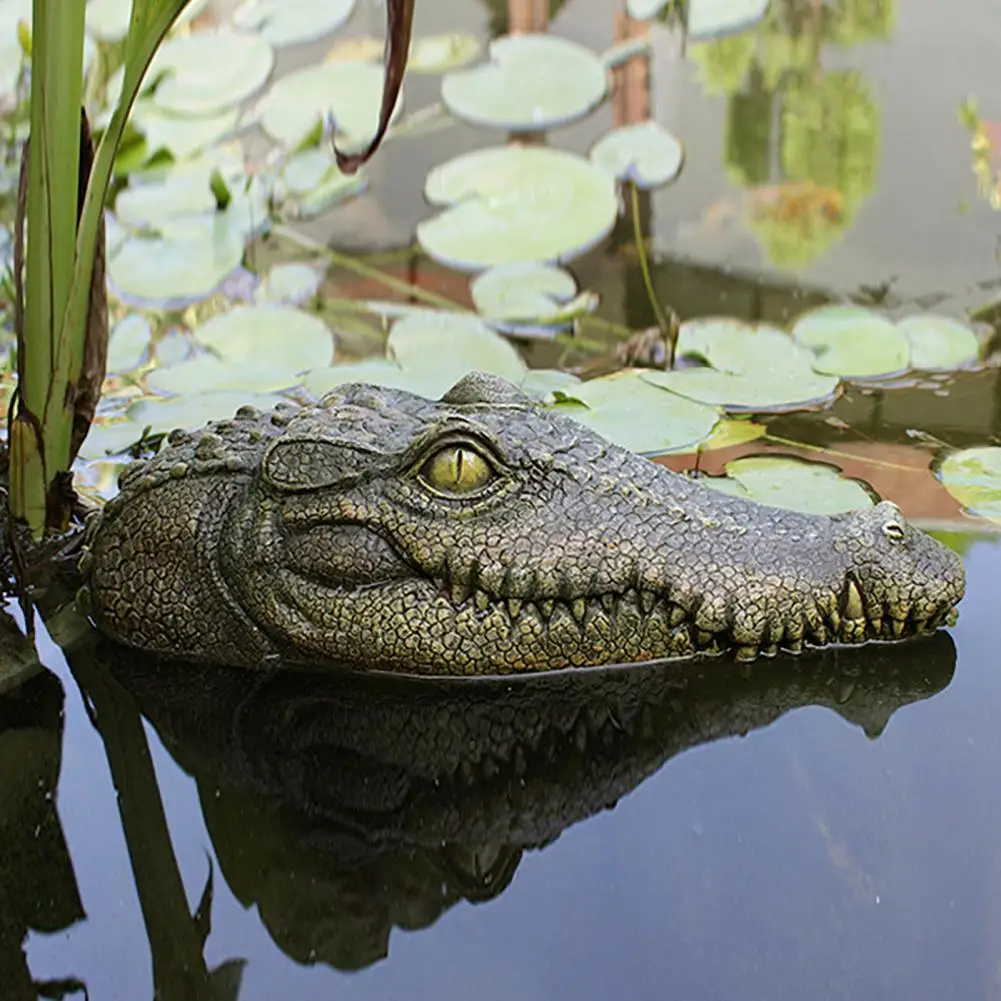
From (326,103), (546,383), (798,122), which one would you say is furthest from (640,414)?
(798,122)

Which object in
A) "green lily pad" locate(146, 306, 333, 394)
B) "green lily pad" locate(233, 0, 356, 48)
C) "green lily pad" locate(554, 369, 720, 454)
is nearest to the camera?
"green lily pad" locate(554, 369, 720, 454)

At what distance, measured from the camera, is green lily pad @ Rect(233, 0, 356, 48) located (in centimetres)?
634

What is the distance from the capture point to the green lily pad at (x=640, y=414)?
3791 mm

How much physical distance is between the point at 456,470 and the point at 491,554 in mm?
176

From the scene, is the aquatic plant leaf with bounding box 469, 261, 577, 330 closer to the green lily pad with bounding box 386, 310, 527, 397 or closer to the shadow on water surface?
the green lily pad with bounding box 386, 310, 527, 397

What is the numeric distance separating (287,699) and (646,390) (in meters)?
1.69

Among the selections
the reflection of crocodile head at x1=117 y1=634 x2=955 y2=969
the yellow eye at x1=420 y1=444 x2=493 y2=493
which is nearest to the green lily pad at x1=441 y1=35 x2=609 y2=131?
the yellow eye at x1=420 y1=444 x2=493 y2=493

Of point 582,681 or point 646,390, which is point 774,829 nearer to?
point 582,681

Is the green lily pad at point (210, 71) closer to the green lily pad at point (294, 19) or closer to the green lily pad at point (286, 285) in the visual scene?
the green lily pad at point (294, 19)

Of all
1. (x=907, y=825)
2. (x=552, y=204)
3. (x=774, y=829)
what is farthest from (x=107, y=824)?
(x=552, y=204)

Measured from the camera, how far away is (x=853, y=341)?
451cm

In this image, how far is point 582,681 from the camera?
2.80m

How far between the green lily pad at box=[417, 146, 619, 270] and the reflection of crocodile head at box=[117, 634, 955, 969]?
8.59 ft

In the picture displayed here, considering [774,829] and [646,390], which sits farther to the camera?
[646,390]
